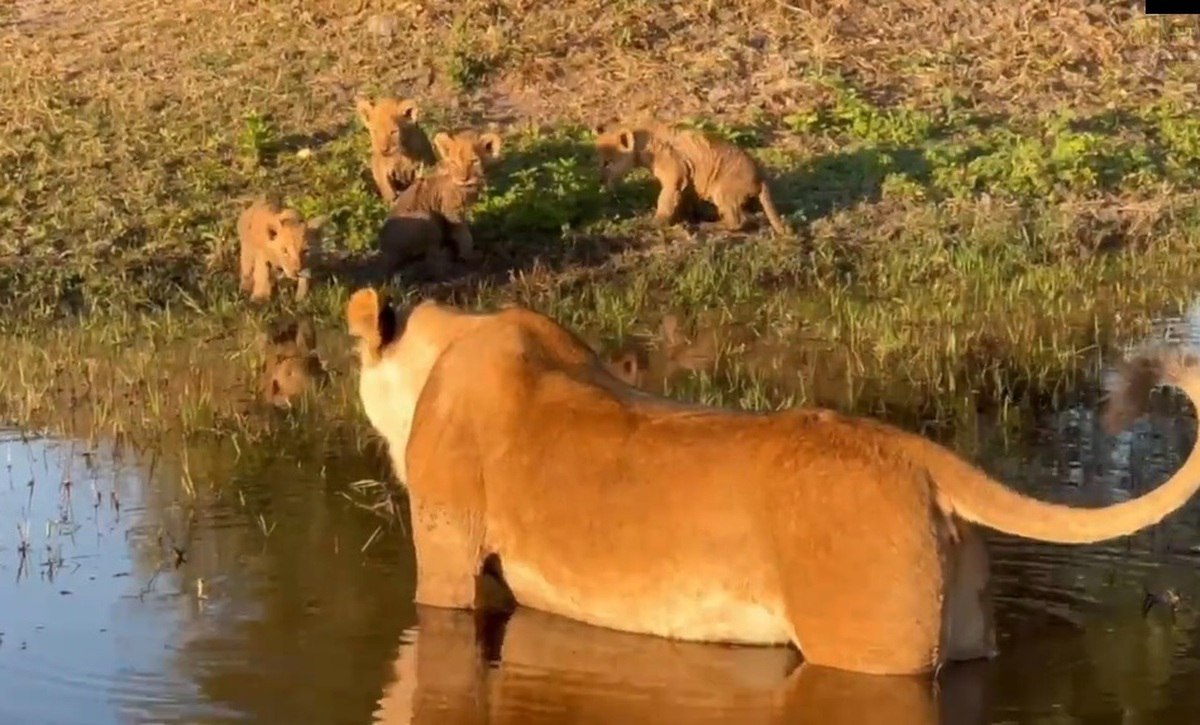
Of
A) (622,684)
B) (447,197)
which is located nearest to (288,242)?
(447,197)

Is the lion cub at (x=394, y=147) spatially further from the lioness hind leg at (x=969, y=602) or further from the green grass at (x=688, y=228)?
the lioness hind leg at (x=969, y=602)

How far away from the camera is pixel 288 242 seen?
47.1 feet

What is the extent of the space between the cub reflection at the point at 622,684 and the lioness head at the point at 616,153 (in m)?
9.28

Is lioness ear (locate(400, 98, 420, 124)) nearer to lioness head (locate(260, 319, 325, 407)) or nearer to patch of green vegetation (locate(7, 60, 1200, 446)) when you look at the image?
patch of green vegetation (locate(7, 60, 1200, 446))

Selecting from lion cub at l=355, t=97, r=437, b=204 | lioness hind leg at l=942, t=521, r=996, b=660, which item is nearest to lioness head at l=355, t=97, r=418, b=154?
lion cub at l=355, t=97, r=437, b=204

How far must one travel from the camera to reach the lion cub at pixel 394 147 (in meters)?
16.3

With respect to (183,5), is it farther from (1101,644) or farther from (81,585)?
(1101,644)

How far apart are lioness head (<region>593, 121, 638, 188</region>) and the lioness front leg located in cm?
920

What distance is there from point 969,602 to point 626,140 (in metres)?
10.2

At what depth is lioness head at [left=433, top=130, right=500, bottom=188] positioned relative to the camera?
51.3 feet

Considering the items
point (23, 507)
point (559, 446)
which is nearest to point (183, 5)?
point (23, 507)

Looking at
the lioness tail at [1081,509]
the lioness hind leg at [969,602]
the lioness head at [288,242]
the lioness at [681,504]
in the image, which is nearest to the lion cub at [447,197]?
the lioness head at [288,242]

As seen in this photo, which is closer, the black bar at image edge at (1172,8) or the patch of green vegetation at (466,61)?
the patch of green vegetation at (466,61)

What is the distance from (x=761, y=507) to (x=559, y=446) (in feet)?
2.77
